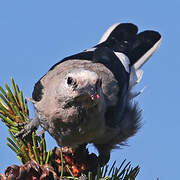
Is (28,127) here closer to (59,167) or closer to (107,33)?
(59,167)

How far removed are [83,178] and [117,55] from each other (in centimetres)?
206

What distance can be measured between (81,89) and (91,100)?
0.37ft

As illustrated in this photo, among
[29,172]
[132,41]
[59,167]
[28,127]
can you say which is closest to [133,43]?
[132,41]

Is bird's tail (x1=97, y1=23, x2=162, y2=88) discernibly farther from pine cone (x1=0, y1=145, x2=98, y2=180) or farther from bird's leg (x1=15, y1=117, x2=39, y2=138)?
pine cone (x1=0, y1=145, x2=98, y2=180)

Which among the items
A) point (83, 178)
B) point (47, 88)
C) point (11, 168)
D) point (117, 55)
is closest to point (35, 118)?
point (47, 88)

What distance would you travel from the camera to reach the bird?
9.49 ft

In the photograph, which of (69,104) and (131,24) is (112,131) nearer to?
(69,104)

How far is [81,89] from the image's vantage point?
2.83 metres

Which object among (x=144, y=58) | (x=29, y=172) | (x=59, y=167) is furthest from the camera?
(x=144, y=58)

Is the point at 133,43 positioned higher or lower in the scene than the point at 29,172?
higher

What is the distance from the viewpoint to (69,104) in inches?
115

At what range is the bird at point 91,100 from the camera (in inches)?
114

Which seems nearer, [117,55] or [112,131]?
[112,131]

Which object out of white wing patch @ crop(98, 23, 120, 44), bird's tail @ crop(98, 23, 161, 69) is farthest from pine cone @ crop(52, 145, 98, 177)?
white wing patch @ crop(98, 23, 120, 44)
